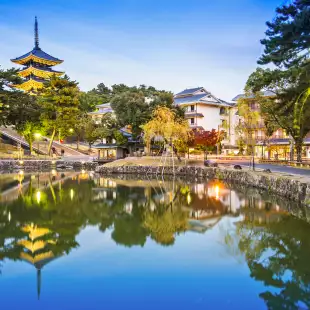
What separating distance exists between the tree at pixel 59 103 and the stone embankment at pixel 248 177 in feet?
33.8

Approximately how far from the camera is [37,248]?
11328 mm

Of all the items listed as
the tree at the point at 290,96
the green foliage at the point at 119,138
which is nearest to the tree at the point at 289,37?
the tree at the point at 290,96

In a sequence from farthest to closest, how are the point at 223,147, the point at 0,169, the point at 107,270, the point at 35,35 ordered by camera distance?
the point at 35,35, the point at 223,147, the point at 0,169, the point at 107,270

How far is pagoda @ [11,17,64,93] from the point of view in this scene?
69.8 meters

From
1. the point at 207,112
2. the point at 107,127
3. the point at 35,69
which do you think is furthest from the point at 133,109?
the point at 35,69

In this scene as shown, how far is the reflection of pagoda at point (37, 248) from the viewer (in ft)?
33.1

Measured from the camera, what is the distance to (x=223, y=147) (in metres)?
54.8

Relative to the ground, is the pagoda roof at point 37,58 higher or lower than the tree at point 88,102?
higher

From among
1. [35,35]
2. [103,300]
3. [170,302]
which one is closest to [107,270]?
[103,300]

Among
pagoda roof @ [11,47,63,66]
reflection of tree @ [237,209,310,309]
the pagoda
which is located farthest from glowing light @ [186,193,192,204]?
pagoda roof @ [11,47,63,66]

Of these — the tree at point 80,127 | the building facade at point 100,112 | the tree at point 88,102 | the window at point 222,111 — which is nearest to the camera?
the tree at point 80,127

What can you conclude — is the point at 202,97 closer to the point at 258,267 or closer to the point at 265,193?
the point at 265,193

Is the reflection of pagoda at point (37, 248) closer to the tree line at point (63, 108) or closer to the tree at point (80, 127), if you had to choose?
the tree line at point (63, 108)

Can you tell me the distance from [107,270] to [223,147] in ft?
154
